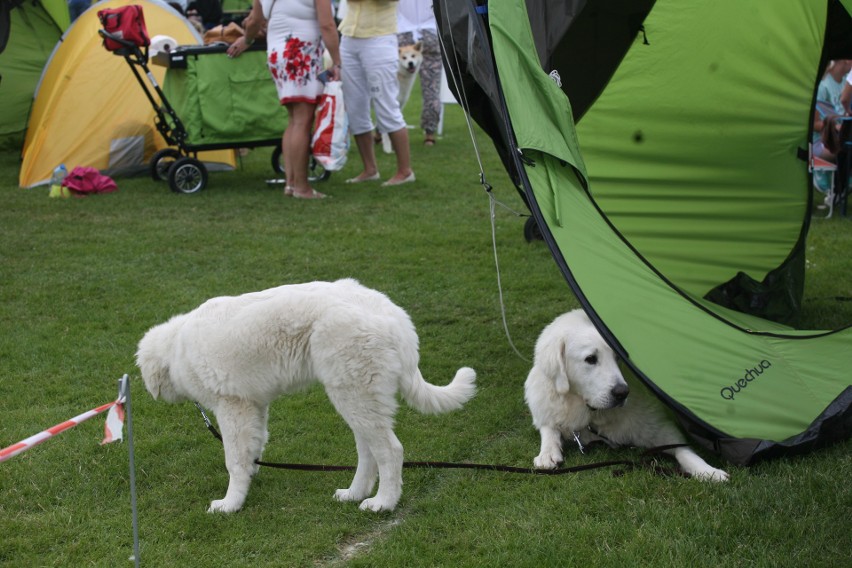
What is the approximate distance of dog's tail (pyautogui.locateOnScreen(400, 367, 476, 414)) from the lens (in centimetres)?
332

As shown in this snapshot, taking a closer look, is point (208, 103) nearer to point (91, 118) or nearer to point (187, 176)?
point (187, 176)

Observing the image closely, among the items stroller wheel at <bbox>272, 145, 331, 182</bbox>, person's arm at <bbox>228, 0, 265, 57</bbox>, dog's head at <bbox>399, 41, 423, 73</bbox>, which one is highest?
person's arm at <bbox>228, 0, 265, 57</bbox>

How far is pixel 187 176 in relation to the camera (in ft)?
29.7

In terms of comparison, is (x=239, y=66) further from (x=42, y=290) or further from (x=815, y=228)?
(x=815, y=228)

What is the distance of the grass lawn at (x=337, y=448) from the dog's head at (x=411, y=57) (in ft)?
15.8

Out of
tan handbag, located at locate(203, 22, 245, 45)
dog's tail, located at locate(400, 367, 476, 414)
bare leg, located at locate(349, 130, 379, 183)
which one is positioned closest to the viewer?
dog's tail, located at locate(400, 367, 476, 414)

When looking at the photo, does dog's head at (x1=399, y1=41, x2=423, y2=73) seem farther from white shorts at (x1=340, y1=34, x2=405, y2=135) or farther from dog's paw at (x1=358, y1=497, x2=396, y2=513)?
dog's paw at (x1=358, y1=497, x2=396, y2=513)

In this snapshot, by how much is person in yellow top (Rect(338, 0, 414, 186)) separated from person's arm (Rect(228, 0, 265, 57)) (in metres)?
0.81

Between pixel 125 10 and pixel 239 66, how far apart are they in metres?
1.11

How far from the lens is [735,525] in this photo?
10.00ft

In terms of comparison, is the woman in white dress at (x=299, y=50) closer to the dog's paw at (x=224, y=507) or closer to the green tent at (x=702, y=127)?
the green tent at (x=702, y=127)

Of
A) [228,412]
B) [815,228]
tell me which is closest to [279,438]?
[228,412]

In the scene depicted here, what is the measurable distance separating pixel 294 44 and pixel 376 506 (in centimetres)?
554

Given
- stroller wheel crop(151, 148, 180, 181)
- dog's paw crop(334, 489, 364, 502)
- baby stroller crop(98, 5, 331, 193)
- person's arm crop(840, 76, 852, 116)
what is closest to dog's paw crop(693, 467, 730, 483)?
dog's paw crop(334, 489, 364, 502)
